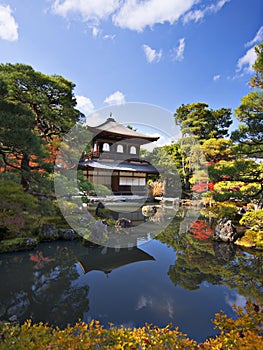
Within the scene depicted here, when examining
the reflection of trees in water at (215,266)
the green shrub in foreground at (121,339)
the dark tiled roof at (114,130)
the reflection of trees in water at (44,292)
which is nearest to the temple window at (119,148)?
the dark tiled roof at (114,130)

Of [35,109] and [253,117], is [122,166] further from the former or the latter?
[253,117]

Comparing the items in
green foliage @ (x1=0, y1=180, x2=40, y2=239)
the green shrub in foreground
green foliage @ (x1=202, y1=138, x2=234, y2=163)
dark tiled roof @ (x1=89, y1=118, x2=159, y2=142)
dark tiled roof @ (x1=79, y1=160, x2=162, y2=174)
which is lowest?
the green shrub in foreground

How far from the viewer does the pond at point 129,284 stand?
3.61 metres

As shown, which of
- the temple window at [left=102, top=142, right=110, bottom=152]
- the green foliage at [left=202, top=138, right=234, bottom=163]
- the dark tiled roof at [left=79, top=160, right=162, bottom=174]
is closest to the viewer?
the green foliage at [left=202, top=138, right=234, bottom=163]

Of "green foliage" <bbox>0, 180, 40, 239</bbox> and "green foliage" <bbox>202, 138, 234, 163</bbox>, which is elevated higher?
"green foliage" <bbox>202, 138, 234, 163</bbox>

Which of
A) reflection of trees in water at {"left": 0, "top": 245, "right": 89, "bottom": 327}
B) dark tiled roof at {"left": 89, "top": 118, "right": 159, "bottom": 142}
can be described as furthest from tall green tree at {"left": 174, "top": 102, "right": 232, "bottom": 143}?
reflection of trees in water at {"left": 0, "top": 245, "right": 89, "bottom": 327}

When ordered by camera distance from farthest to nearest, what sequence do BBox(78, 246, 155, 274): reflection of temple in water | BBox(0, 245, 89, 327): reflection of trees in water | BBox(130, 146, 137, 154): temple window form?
BBox(130, 146, 137, 154): temple window < BBox(78, 246, 155, 274): reflection of temple in water < BBox(0, 245, 89, 327): reflection of trees in water

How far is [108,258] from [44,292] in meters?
2.32

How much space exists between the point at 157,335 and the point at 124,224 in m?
6.91

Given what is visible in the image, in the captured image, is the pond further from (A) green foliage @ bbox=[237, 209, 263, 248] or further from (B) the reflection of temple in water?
(A) green foliage @ bbox=[237, 209, 263, 248]

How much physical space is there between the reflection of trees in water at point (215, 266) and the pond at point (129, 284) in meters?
0.02

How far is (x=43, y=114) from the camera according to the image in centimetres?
1007

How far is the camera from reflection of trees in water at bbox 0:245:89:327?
355 cm

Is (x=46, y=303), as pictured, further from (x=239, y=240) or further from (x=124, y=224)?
(x=239, y=240)
